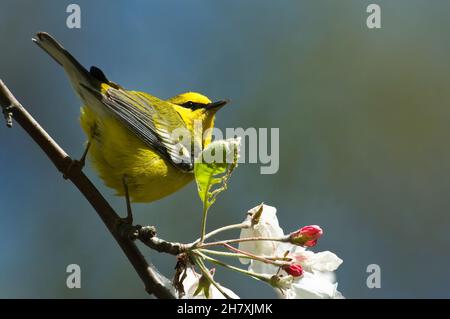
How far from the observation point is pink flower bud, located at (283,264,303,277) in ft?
6.45

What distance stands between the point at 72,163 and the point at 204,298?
776 mm

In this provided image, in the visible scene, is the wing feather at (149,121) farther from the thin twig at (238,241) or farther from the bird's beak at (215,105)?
the thin twig at (238,241)

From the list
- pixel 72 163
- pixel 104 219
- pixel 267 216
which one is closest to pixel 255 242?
pixel 267 216

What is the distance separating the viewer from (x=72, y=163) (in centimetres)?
220

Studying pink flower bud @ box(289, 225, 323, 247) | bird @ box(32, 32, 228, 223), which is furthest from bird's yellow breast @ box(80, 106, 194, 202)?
pink flower bud @ box(289, 225, 323, 247)

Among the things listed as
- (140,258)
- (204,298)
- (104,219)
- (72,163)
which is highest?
(72,163)

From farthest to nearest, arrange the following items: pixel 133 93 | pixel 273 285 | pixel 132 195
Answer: pixel 133 93 < pixel 132 195 < pixel 273 285

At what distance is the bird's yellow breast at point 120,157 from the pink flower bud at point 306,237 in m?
1.15

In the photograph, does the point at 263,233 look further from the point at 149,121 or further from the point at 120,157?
the point at 149,121

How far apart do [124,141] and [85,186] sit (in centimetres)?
69

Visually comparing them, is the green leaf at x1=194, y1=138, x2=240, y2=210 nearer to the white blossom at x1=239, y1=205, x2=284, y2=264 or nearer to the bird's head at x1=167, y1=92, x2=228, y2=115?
the white blossom at x1=239, y1=205, x2=284, y2=264

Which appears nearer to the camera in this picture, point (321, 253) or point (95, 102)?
point (321, 253)

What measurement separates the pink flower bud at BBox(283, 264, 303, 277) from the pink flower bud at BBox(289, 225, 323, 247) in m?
0.08
